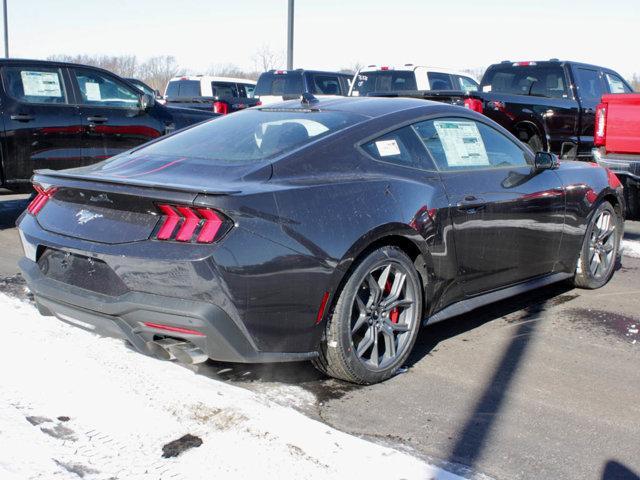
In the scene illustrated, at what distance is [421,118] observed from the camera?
4.52 m

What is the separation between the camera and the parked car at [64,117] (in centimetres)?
807

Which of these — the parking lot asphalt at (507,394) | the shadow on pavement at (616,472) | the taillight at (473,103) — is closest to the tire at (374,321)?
the parking lot asphalt at (507,394)

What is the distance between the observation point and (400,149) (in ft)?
14.1

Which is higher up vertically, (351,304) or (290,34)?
(290,34)

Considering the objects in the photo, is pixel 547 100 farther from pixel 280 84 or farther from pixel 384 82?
pixel 280 84

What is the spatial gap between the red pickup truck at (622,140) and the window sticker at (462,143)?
4414mm

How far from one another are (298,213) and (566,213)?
260cm

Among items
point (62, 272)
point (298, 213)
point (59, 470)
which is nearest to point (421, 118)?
point (298, 213)

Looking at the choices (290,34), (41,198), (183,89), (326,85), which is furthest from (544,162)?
(183,89)

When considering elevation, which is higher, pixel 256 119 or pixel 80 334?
pixel 256 119

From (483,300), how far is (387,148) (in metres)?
1.17

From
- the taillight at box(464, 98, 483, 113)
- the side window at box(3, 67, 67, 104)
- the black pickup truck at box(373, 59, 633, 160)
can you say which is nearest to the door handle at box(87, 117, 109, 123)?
the side window at box(3, 67, 67, 104)

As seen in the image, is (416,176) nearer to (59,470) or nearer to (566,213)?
(566,213)

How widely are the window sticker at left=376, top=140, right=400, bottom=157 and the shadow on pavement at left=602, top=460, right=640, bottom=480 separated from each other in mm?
1941
